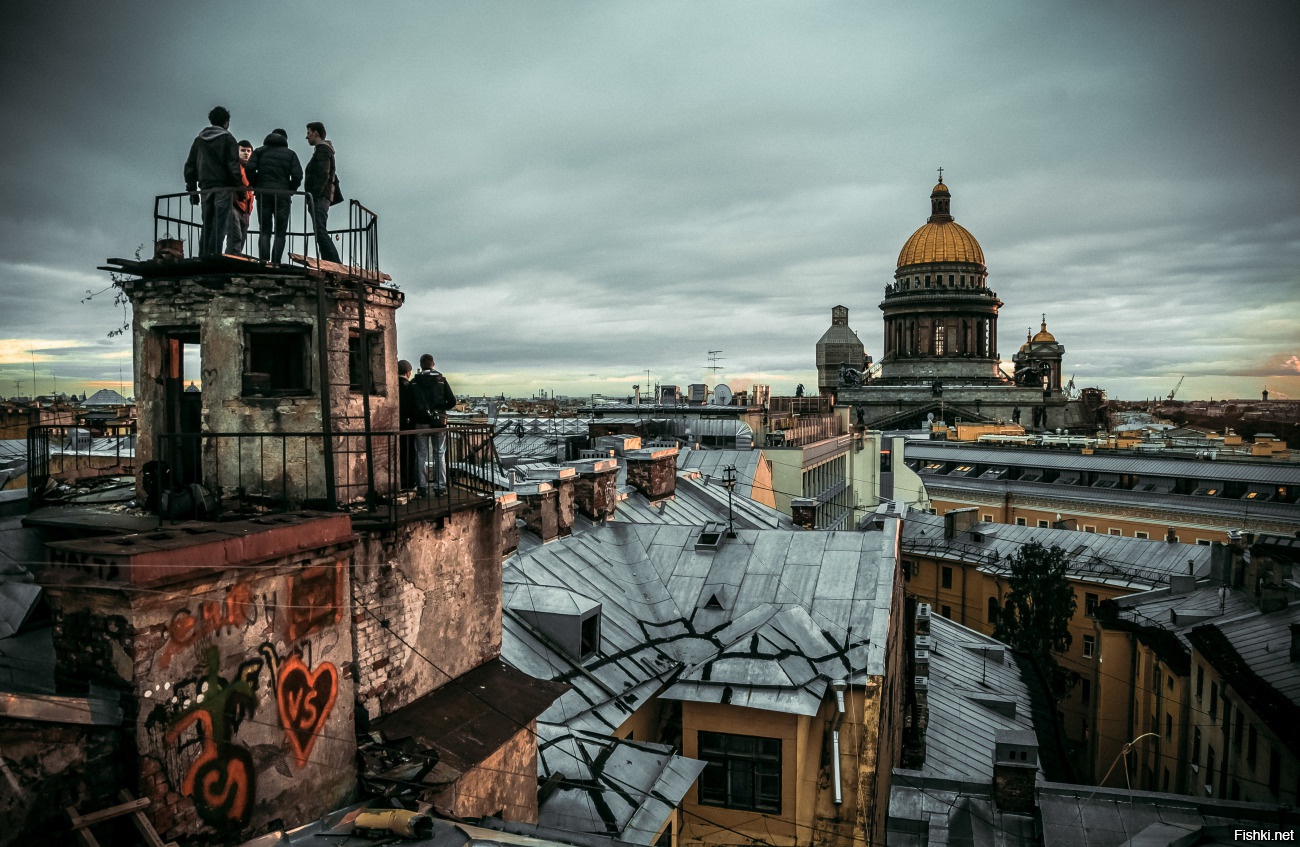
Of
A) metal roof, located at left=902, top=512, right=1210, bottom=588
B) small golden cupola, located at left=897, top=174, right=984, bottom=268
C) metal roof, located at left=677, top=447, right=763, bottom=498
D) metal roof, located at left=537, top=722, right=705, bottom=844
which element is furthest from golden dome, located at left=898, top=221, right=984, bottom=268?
metal roof, located at left=537, top=722, right=705, bottom=844

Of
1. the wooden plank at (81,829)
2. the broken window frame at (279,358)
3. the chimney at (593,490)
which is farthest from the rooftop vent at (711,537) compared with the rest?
the wooden plank at (81,829)

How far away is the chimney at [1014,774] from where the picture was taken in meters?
13.6

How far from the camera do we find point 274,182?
9.19m

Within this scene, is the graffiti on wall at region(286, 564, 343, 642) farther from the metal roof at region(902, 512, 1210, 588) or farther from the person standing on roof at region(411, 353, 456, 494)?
the metal roof at region(902, 512, 1210, 588)

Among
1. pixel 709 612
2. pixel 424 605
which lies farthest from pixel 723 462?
pixel 424 605

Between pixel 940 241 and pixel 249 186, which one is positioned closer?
pixel 249 186

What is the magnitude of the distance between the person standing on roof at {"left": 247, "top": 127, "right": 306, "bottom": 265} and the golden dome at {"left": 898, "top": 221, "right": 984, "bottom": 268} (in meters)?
100

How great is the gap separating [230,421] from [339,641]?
2604 millimetres

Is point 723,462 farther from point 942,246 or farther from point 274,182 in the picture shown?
point 942,246

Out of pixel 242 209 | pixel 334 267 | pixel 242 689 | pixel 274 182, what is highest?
pixel 274 182

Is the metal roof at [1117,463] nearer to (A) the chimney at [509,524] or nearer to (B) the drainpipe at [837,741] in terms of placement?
(B) the drainpipe at [837,741]

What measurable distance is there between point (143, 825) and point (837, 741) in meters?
10.1

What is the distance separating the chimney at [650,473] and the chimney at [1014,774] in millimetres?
10690

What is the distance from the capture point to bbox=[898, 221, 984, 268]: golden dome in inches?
3935
